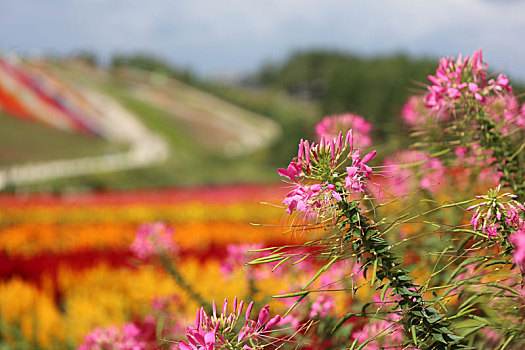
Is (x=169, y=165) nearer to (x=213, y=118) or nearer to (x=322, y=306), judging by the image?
(x=213, y=118)

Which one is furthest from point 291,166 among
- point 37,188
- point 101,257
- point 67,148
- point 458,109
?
point 67,148

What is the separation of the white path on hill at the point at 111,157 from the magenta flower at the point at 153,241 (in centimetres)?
1584

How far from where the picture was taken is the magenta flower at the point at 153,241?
1.85m

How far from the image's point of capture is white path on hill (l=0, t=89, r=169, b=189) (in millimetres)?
19219

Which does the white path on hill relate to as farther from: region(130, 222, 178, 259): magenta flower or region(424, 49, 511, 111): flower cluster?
region(424, 49, 511, 111): flower cluster

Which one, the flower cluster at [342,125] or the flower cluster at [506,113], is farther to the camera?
the flower cluster at [342,125]

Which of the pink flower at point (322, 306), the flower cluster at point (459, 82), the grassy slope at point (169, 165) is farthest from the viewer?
the grassy slope at point (169, 165)

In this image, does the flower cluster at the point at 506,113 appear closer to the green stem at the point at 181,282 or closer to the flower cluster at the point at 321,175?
the flower cluster at the point at 321,175

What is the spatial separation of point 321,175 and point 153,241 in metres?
1.21

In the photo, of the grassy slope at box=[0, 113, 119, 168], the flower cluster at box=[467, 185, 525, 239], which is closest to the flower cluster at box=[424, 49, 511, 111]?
the flower cluster at box=[467, 185, 525, 239]

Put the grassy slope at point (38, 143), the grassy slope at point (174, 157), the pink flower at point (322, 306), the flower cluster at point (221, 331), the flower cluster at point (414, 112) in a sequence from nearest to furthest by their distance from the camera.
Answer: the flower cluster at point (221, 331) → the pink flower at point (322, 306) → the flower cluster at point (414, 112) → the grassy slope at point (174, 157) → the grassy slope at point (38, 143)

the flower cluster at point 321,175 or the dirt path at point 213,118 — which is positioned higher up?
the dirt path at point 213,118

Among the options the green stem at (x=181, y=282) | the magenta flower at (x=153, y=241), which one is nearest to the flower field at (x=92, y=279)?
the magenta flower at (x=153, y=241)

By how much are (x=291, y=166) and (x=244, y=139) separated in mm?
39183
